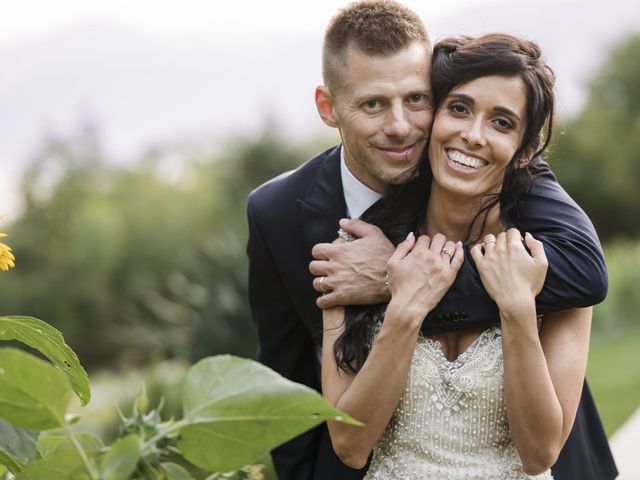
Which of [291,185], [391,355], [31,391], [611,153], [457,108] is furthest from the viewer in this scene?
[611,153]

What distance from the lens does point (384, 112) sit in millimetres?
2383

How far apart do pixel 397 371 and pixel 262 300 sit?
859 mm

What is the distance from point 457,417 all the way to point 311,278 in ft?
2.02

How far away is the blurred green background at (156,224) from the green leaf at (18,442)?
23.4ft

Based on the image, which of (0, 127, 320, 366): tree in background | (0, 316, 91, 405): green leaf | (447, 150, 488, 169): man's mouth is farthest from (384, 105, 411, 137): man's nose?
(0, 127, 320, 366): tree in background

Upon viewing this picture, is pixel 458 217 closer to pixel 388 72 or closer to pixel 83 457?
pixel 388 72

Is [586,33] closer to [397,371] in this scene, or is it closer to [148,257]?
[148,257]

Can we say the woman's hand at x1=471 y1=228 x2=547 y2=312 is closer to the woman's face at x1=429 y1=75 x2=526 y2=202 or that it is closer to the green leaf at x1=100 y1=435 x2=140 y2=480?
the woman's face at x1=429 y1=75 x2=526 y2=202

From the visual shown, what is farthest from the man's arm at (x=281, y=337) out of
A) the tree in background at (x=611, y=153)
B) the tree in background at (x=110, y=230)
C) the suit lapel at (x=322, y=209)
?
the tree in background at (x=611, y=153)

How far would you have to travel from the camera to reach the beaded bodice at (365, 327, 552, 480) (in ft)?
6.79

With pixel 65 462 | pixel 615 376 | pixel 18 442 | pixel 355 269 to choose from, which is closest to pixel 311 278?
pixel 355 269

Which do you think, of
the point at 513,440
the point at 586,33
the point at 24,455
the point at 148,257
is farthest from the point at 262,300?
the point at 586,33

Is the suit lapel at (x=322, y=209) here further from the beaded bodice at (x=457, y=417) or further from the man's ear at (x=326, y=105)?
the beaded bodice at (x=457, y=417)

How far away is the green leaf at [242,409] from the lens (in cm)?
76
